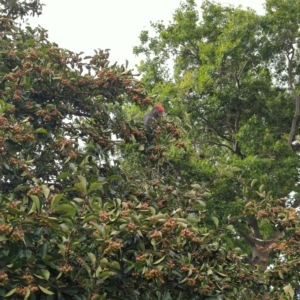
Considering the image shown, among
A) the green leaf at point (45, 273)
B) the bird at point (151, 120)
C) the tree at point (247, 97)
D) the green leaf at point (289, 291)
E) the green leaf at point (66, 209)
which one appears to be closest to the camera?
the green leaf at point (45, 273)

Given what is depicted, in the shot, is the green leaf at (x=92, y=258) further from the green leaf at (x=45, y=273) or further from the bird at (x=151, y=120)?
the bird at (x=151, y=120)

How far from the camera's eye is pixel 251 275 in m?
3.76

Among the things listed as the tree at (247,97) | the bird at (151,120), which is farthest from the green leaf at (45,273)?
the tree at (247,97)

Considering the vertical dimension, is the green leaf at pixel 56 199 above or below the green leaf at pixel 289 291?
above

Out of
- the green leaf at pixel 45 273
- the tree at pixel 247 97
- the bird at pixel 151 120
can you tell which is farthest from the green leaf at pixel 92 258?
the tree at pixel 247 97

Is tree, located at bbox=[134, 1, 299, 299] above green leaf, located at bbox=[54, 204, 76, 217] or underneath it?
above

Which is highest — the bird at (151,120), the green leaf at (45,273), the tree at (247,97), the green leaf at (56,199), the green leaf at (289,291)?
the tree at (247,97)

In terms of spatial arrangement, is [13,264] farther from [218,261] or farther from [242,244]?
[242,244]

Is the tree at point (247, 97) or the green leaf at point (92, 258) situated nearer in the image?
the green leaf at point (92, 258)

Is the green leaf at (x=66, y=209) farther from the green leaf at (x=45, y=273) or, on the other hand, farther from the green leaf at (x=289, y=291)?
the green leaf at (x=289, y=291)

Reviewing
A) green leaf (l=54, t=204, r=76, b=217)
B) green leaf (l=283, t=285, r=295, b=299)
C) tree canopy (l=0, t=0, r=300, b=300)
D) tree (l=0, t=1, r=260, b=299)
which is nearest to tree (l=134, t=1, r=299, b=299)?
tree canopy (l=0, t=0, r=300, b=300)

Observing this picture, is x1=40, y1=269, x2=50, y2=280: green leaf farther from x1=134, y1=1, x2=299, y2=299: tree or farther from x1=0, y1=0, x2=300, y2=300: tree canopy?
x1=134, y1=1, x2=299, y2=299: tree

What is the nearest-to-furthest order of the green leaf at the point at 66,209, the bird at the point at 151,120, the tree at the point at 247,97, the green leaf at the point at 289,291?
the green leaf at the point at 66,209 → the green leaf at the point at 289,291 → the bird at the point at 151,120 → the tree at the point at 247,97

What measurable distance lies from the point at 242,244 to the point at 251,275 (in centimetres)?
775
